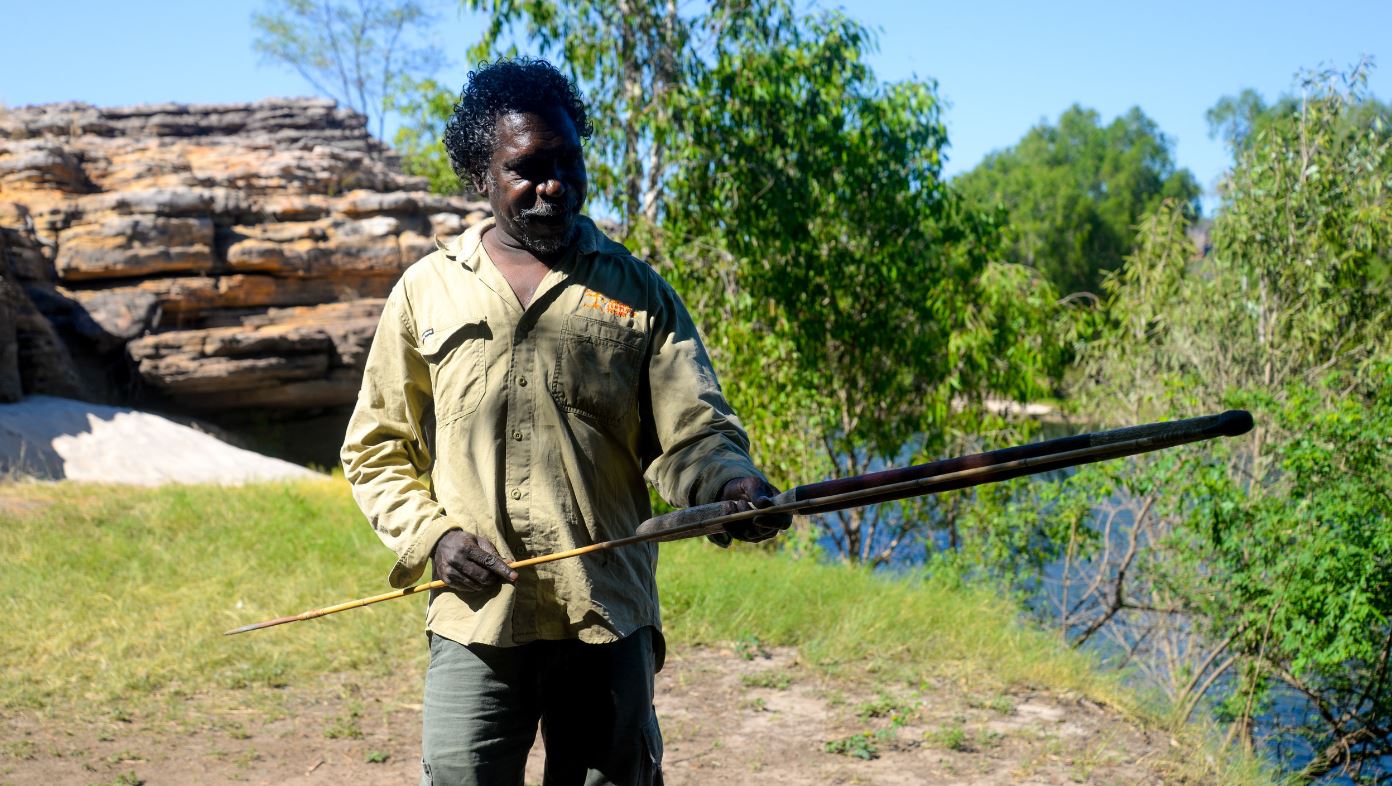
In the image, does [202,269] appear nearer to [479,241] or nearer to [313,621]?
[313,621]

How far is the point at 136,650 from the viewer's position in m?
5.86

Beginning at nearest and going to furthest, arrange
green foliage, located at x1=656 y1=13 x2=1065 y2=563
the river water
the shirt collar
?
the shirt collar < the river water < green foliage, located at x1=656 y1=13 x2=1065 y2=563

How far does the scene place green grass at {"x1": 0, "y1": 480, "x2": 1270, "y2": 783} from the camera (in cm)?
539

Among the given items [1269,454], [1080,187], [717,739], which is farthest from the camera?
[1080,187]

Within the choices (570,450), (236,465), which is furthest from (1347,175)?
(236,465)

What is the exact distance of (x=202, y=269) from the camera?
16.6 metres

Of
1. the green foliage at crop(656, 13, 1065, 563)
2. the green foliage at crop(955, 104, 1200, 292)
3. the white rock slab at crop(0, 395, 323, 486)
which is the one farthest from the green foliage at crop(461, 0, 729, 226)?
the green foliage at crop(955, 104, 1200, 292)

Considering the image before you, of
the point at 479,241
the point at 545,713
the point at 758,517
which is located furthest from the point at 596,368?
the point at 545,713

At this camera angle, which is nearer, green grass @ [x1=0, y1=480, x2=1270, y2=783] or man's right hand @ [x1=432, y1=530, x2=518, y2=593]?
man's right hand @ [x1=432, y1=530, x2=518, y2=593]

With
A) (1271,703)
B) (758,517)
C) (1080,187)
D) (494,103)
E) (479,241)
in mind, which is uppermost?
(1080,187)

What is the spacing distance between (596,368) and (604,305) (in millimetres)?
130

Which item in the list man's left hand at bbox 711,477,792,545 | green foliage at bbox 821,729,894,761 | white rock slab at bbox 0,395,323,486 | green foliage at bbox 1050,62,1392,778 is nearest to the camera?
man's left hand at bbox 711,477,792,545

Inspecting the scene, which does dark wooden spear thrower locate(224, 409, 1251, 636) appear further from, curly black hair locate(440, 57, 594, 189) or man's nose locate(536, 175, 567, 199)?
curly black hair locate(440, 57, 594, 189)

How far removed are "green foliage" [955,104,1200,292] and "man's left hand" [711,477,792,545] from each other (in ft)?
108
